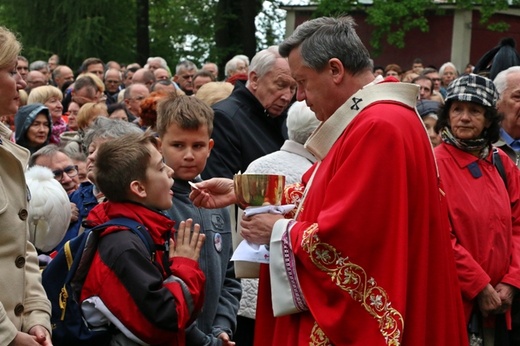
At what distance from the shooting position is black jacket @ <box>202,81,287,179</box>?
601 cm

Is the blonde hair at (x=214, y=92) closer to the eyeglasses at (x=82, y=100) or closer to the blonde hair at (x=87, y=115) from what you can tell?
the blonde hair at (x=87, y=115)

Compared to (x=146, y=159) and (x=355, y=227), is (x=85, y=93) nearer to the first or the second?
(x=146, y=159)

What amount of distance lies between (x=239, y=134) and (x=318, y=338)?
250 centimetres

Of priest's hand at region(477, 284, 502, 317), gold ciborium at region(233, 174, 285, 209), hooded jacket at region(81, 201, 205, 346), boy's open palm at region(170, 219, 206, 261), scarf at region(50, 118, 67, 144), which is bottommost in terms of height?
priest's hand at region(477, 284, 502, 317)

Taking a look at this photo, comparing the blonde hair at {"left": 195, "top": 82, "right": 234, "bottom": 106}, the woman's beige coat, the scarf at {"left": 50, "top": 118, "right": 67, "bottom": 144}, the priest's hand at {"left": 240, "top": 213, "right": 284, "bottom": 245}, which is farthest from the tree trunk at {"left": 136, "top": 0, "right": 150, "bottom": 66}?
the priest's hand at {"left": 240, "top": 213, "right": 284, "bottom": 245}

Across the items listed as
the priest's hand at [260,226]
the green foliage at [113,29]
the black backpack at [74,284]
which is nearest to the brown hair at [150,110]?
the black backpack at [74,284]

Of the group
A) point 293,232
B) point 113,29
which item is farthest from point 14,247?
point 113,29

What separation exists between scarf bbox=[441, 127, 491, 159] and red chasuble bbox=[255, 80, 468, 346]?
1.87m

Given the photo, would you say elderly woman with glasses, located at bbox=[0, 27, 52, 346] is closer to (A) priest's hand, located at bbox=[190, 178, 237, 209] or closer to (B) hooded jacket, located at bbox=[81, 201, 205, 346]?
(B) hooded jacket, located at bbox=[81, 201, 205, 346]

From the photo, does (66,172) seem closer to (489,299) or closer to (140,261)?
(140,261)

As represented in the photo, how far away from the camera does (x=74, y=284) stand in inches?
162

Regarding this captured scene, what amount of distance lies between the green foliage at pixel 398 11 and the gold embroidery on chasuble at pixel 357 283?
76.1 ft

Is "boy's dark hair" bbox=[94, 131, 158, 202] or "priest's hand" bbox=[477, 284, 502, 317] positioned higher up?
"boy's dark hair" bbox=[94, 131, 158, 202]

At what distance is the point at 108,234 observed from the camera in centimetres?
407
